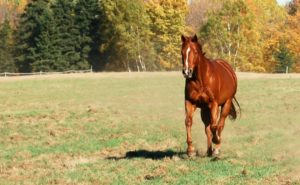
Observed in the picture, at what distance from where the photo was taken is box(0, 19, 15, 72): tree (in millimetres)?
84500

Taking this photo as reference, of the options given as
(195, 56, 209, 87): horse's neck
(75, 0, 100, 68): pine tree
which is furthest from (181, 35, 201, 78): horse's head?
(75, 0, 100, 68): pine tree

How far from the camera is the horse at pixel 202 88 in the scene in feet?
39.0

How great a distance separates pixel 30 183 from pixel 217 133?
16.3 feet

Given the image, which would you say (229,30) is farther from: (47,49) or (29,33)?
(29,33)

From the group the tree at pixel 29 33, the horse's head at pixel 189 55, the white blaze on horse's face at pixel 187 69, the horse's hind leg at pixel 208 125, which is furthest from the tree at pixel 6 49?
the white blaze on horse's face at pixel 187 69

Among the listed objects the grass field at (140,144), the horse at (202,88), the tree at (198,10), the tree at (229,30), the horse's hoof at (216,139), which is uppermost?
the tree at (198,10)

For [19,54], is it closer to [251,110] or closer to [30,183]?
[251,110]

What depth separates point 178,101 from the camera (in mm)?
32000

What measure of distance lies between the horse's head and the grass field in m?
1.97

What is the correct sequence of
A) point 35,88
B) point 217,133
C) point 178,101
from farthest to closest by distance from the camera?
1. point 35,88
2. point 178,101
3. point 217,133

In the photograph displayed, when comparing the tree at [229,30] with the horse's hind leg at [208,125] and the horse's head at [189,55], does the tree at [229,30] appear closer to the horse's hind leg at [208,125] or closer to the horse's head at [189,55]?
the horse's hind leg at [208,125]

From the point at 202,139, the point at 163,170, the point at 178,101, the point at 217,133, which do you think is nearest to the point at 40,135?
the point at 202,139

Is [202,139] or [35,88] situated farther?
[35,88]

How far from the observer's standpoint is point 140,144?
1616 cm
